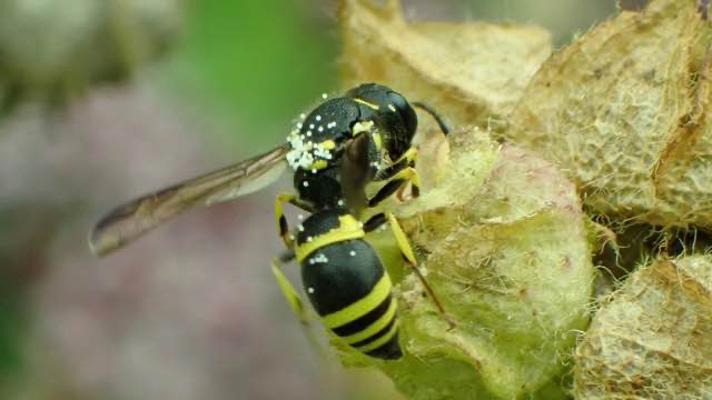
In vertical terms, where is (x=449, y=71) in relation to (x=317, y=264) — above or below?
above

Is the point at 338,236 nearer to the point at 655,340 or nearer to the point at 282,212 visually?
the point at 282,212

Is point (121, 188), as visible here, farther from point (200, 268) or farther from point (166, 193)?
point (166, 193)

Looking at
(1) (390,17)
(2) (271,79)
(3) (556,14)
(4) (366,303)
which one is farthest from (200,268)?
(4) (366,303)

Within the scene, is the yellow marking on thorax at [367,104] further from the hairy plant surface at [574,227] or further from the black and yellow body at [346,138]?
the hairy plant surface at [574,227]

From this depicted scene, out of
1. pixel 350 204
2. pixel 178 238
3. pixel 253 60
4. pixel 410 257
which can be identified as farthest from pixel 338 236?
pixel 253 60

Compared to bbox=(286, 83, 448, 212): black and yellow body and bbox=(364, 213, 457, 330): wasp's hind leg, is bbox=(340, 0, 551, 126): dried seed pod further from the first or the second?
bbox=(364, 213, 457, 330): wasp's hind leg

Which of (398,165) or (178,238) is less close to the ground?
(398,165)

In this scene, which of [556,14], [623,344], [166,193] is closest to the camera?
[623,344]
